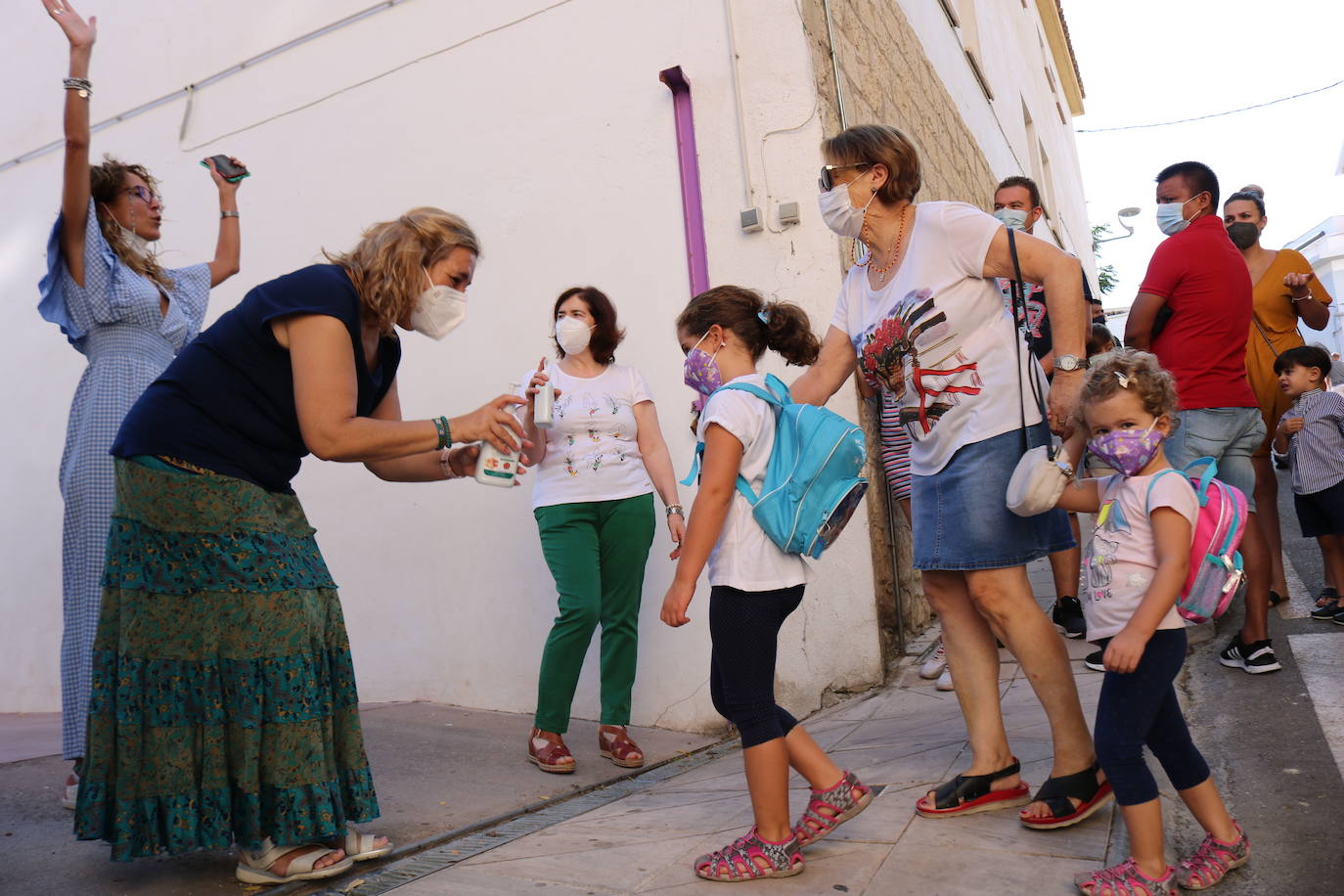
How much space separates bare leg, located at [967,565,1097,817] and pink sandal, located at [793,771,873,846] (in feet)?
1.34

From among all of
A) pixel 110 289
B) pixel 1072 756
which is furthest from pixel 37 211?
pixel 1072 756

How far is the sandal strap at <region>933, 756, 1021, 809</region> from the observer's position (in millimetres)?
2574

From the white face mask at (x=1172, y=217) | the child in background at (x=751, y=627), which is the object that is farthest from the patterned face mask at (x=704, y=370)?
the white face mask at (x=1172, y=217)

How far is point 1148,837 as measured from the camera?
80.9 inches

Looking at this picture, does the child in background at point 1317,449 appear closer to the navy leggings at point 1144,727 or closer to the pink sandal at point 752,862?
the navy leggings at point 1144,727

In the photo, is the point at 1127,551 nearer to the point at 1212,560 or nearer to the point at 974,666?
the point at 1212,560

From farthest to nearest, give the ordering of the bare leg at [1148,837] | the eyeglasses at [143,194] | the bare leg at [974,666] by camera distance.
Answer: the eyeglasses at [143,194] → the bare leg at [974,666] → the bare leg at [1148,837]

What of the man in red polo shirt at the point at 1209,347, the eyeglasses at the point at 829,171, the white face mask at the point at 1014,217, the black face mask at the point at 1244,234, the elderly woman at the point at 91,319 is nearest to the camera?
the eyeglasses at the point at 829,171

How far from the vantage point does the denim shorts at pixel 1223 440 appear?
12.5 ft

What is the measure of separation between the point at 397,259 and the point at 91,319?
1.21m

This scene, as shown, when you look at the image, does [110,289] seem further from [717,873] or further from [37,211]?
[37,211]

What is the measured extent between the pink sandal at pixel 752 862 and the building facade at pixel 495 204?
1996 millimetres

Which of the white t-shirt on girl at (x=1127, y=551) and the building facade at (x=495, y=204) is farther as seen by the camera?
the building facade at (x=495, y=204)

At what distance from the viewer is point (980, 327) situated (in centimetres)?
257
